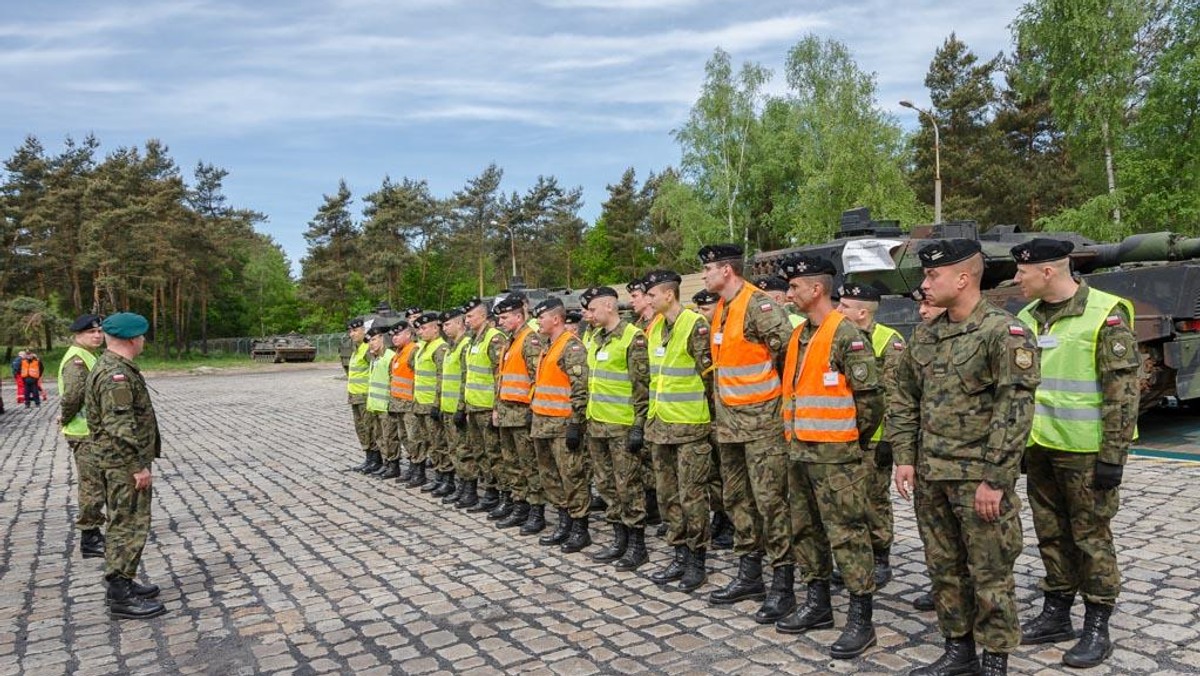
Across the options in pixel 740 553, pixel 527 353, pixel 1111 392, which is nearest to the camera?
pixel 1111 392

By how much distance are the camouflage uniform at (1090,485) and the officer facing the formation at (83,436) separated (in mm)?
6824

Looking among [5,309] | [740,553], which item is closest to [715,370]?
[740,553]

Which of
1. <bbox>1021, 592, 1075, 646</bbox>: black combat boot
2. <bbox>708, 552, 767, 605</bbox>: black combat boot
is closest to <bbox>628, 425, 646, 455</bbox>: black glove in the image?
<bbox>708, 552, 767, 605</bbox>: black combat boot

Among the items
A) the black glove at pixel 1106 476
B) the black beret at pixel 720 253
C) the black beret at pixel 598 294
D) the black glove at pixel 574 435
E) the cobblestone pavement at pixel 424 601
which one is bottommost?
the cobblestone pavement at pixel 424 601

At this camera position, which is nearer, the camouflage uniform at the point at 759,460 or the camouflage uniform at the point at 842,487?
the camouflage uniform at the point at 842,487

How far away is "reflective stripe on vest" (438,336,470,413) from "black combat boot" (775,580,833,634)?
4.69 metres

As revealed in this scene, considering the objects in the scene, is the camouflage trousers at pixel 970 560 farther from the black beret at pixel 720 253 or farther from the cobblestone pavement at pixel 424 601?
the black beret at pixel 720 253

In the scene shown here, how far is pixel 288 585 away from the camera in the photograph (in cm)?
602

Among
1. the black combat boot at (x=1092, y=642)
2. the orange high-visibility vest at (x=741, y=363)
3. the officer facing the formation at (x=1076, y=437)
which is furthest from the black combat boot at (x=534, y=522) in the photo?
the black combat boot at (x=1092, y=642)

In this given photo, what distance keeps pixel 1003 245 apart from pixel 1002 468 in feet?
28.9

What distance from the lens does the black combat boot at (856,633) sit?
167 inches

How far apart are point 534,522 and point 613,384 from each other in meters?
1.69

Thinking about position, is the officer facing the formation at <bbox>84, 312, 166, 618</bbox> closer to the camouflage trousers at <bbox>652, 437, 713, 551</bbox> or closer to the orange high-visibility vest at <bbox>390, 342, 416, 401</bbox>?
the camouflage trousers at <bbox>652, 437, 713, 551</bbox>

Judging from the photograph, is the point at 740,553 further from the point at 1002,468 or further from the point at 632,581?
the point at 1002,468
